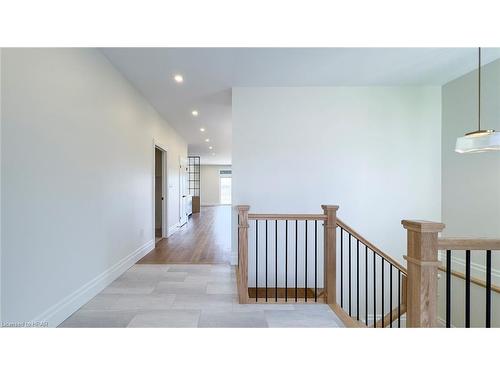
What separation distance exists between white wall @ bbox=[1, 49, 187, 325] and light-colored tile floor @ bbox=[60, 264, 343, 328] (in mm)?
208

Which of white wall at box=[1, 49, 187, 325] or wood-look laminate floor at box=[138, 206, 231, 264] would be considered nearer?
white wall at box=[1, 49, 187, 325]

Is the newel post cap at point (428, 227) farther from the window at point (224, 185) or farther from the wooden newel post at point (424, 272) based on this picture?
the window at point (224, 185)

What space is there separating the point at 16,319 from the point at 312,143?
12.3 ft

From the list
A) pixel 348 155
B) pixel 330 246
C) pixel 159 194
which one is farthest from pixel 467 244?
pixel 159 194

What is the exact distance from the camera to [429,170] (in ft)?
12.2

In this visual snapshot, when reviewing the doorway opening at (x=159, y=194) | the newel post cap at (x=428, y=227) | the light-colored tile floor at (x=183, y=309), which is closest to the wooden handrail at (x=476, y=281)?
the light-colored tile floor at (x=183, y=309)

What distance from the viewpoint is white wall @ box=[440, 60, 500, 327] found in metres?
3.01

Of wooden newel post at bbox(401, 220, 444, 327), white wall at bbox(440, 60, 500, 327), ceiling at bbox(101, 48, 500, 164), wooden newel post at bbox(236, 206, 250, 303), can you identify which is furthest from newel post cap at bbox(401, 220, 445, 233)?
white wall at bbox(440, 60, 500, 327)

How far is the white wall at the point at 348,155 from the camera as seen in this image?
12.1 ft

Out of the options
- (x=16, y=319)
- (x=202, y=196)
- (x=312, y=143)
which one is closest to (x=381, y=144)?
(x=312, y=143)

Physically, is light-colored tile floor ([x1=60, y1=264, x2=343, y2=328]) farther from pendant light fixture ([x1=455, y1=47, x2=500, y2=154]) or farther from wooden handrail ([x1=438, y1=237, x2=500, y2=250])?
pendant light fixture ([x1=455, y1=47, x2=500, y2=154])

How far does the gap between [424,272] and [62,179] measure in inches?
108

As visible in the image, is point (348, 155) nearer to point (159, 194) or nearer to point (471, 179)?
point (471, 179)
